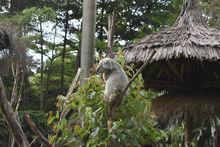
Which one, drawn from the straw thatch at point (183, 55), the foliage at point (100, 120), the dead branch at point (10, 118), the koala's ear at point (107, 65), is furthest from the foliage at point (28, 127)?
the koala's ear at point (107, 65)

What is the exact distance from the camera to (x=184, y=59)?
5.07 metres

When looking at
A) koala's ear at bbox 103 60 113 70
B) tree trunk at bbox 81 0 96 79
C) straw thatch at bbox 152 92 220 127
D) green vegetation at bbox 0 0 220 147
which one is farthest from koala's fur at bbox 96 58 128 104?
green vegetation at bbox 0 0 220 147

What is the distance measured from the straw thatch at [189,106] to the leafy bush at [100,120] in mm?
2145

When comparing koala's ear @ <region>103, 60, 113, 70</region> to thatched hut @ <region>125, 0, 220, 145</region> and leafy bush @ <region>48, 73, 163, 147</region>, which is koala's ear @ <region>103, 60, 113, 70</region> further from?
thatched hut @ <region>125, 0, 220, 145</region>

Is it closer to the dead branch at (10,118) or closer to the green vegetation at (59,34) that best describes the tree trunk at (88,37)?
the dead branch at (10,118)

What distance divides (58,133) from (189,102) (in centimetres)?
242

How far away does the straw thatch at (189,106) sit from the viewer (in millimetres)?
5133

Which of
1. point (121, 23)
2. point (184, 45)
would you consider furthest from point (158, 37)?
point (121, 23)

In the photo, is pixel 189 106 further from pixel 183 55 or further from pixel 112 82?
pixel 112 82

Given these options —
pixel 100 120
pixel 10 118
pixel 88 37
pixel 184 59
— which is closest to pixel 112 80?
pixel 100 120

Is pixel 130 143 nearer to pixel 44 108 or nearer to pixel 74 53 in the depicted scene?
pixel 44 108

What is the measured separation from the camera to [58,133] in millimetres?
3107

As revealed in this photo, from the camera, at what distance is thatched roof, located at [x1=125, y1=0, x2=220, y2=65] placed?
16.3ft

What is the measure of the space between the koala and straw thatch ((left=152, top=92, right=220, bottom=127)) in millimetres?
2602
